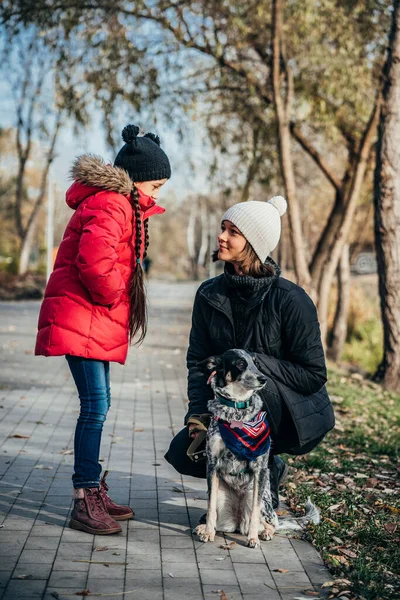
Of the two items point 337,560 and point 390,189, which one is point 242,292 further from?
point 390,189

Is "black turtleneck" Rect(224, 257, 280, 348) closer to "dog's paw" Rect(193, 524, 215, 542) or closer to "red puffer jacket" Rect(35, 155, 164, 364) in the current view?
"red puffer jacket" Rect(35, 155, 164, 364)

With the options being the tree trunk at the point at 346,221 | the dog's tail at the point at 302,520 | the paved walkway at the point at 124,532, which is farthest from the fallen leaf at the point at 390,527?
the tree trunk at the point at 346,221

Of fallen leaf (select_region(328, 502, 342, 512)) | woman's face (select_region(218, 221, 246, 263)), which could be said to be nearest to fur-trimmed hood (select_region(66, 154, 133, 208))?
woman's face (select_region(218, 221, 246, 263))

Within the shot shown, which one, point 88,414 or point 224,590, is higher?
point 88,414

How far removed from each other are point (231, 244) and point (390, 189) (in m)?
7.61

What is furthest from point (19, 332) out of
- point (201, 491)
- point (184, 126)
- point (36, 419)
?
point (201, 491)

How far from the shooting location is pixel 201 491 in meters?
6.12

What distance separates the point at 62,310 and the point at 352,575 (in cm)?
210

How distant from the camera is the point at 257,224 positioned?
4973 millimetres

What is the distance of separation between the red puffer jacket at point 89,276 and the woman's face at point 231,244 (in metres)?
0.51

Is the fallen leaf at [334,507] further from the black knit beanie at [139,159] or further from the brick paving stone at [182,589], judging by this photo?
the black knit beanie at [139,159]

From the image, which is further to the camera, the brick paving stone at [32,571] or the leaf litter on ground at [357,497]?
the leaf litter on ground at [357,497]

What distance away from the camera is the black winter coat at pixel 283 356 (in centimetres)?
Result: 493

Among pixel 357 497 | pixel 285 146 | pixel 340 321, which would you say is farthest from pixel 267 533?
pixel 340 321
